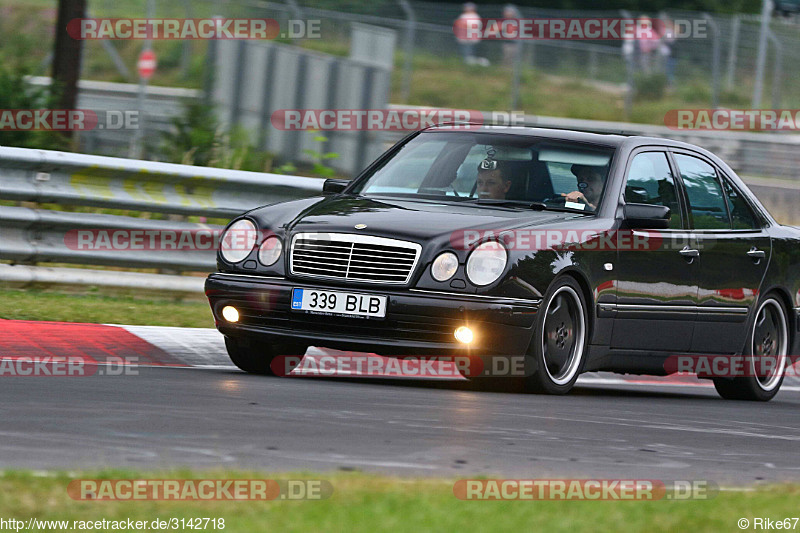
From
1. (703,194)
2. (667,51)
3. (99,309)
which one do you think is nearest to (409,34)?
(667,51)

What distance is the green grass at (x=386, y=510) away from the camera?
4352 millimetres

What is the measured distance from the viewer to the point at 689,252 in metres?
9.59

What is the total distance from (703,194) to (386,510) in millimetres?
5936

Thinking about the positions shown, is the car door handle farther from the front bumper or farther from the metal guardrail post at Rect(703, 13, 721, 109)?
the metal guardrail post at Rect(703, 13, 721, 109)

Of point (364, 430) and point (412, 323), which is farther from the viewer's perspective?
point (412, 323)

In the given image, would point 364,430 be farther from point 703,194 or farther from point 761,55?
point 761,55

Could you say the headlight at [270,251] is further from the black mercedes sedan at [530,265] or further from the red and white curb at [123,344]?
the red and white curb at [123,344]

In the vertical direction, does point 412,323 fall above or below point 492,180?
below

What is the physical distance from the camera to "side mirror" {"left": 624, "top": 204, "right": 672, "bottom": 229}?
9.07 meters

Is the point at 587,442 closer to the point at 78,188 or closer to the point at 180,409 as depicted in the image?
the point at 180,409

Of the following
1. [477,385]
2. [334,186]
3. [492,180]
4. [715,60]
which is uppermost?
[715,60]

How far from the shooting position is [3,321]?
950 centimetres

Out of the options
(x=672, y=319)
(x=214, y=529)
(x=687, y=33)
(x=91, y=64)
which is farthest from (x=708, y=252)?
(x=91, y=64)

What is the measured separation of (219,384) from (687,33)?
77.7ft
